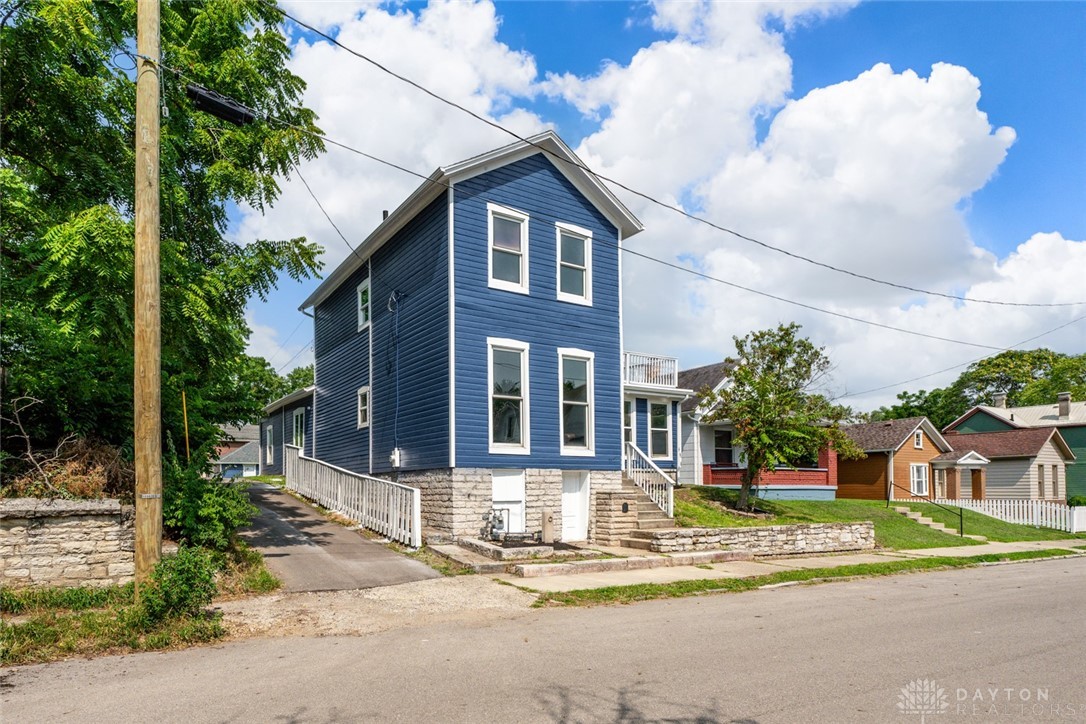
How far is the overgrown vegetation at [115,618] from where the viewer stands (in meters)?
7.70

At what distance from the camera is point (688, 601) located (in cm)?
1157

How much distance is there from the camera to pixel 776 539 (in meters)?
18.4

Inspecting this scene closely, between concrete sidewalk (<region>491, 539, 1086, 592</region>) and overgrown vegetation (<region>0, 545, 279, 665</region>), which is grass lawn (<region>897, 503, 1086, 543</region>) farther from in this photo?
overgrown vegetation (<region>0, 545, 279, 665</region>)

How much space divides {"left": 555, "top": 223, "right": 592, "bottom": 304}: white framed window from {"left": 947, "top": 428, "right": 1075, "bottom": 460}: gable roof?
31.7 m

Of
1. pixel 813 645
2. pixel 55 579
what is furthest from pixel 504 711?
pixel 55 579

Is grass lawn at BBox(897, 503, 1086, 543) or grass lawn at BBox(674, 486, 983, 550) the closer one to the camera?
grass lawn at BBox(674, 486, 983, 550)

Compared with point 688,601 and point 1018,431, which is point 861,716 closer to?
point 688,601

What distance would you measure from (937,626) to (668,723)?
5.70 metres

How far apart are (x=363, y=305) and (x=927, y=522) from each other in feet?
68.4

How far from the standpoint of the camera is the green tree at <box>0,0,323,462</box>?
1050 cm

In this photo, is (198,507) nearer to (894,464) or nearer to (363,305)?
(363,305)

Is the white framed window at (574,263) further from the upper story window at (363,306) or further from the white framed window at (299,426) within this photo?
the white framed window at (299,426)

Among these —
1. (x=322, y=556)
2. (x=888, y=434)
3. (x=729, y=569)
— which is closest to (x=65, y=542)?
(x=322, y=556)

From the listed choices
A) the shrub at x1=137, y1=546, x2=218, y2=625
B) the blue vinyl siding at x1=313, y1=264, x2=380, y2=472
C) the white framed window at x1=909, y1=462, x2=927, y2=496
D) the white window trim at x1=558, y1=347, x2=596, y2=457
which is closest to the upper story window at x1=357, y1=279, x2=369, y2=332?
the blue vinyl siding at x1=313, y1=264, x2=380, y2=472
